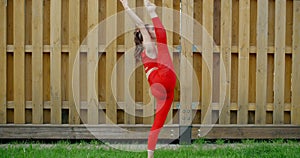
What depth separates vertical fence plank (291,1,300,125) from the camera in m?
6.68

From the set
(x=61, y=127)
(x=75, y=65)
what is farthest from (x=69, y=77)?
(x=61, y=127)

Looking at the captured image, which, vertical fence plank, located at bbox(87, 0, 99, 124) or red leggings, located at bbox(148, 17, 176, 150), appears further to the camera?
vertical fence plank, located at bbox(87, 0, 99, 124)

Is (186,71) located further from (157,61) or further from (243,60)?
(157,61)

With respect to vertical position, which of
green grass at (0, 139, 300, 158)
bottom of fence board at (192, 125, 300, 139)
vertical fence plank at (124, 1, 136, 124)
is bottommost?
green grass at (0, 139, 300, 158)

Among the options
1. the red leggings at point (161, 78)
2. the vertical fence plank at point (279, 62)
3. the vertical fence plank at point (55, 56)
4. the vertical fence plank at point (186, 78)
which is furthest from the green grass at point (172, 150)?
the red leggings at point (161, 78)

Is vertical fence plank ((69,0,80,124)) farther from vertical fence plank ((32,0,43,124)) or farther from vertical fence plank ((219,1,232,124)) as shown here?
vertical fence plank ((219,1,232,124))

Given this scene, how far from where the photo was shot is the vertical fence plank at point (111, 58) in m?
6.58

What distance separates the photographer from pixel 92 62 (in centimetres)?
661

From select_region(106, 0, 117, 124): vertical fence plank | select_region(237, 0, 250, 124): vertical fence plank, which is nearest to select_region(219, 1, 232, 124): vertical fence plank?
select_region(237, 0, 250, 124): vertical fence plank

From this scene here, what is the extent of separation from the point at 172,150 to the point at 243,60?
141 centimetres

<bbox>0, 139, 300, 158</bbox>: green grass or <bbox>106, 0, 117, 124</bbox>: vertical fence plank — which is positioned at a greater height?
<bbox>106, 0, 117, 124</bbox>: vertical fence plank

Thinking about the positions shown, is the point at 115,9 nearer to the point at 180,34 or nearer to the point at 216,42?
the point at 180,34

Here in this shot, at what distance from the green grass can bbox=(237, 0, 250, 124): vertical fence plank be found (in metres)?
0.35

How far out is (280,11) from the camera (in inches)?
262
